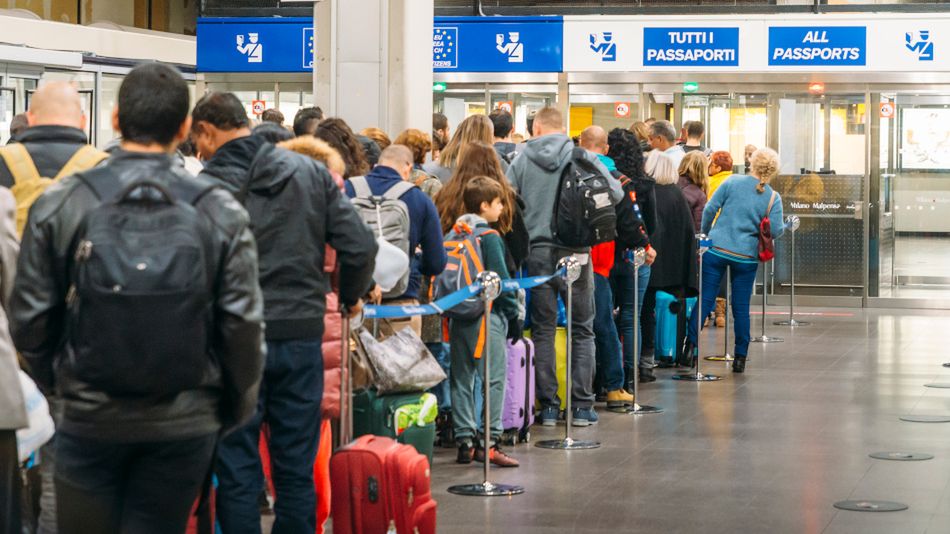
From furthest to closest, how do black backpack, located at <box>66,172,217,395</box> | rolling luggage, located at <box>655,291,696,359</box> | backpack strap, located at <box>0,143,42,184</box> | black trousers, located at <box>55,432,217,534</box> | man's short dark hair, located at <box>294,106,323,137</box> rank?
rolling luggage, located at <box>655,291,696,359</box> → man's short dark hair, located at <box>294,106,323,137</box> → backpack strap, located at <box>0,143,42,184</box> → black trousers, located at <box>55,432,217,534</box> → black backpack, located at <box>66,172,217,395</box>

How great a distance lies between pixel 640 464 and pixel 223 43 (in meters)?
12.1

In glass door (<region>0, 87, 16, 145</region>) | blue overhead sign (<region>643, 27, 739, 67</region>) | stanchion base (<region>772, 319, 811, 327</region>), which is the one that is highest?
blue overhead sign (<region>643, 27, 739, 67</region>)

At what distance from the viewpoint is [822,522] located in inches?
263

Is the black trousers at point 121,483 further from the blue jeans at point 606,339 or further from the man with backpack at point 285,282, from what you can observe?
the blue jeans at point 606,339

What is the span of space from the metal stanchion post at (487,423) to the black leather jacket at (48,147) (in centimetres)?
250

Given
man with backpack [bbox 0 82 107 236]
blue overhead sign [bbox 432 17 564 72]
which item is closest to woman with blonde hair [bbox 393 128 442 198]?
man with backpack [bbox 0 82 107 236]

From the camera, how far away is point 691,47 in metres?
17.6

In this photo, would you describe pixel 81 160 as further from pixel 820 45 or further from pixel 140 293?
pixel 820 45

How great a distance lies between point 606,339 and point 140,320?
673 centimetres

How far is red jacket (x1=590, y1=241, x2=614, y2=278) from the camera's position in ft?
31.9

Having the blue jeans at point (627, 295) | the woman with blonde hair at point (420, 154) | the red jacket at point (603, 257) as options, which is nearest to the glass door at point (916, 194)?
the blue jeans at point (627, 295)

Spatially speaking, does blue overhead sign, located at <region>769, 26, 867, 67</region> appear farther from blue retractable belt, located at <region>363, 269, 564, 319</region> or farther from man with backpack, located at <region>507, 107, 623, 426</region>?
blue retractable belt, located at <region>363, 269, 564, 319</region>

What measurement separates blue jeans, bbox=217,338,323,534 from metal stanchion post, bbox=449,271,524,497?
83.7 inches

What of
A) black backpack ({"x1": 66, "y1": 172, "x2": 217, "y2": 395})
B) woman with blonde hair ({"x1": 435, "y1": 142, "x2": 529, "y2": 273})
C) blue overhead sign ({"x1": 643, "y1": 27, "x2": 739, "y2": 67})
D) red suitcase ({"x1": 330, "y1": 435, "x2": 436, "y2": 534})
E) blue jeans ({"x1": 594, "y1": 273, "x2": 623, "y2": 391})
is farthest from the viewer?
blue overhead sign ({"x1": 643, "y1": 27, "x2": 739, "y2": 67})
